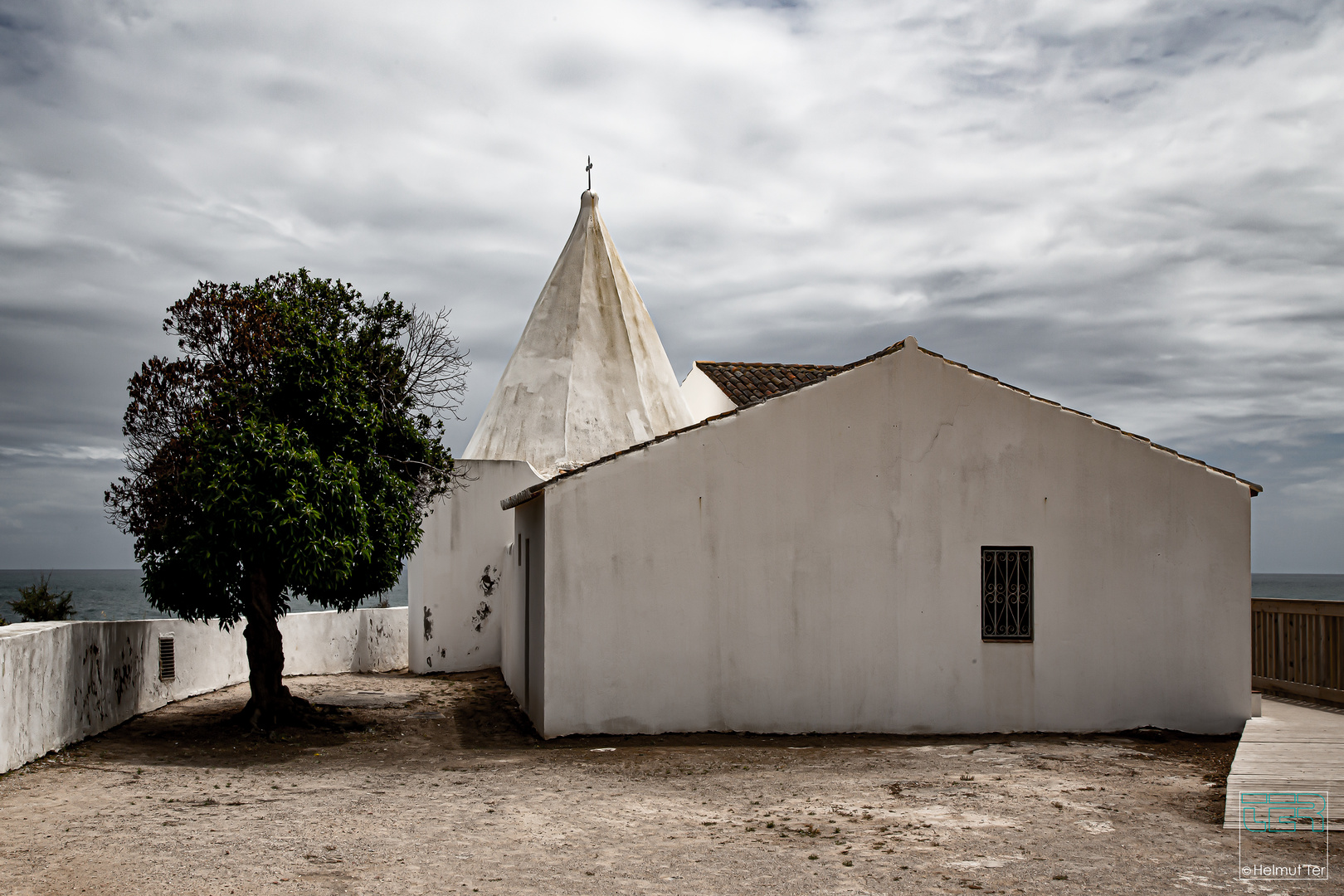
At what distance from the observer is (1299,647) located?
13.8 m

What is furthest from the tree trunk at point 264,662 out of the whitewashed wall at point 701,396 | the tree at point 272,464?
the whitewashed wall at point 701,396

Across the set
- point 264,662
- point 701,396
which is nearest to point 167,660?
point 264,662

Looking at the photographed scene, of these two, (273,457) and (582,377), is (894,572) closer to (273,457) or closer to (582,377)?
(273,457)

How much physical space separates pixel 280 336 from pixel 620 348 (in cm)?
1135

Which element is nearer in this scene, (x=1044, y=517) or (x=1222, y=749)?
(x=1222, y=749)

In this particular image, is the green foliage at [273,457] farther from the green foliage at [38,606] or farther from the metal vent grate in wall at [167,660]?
the green foliage at [38,606]

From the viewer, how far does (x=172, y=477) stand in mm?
11828

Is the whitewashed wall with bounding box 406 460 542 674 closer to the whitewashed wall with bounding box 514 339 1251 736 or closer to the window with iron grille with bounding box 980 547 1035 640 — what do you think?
the whitewashed wall with bounding box 514 339 1251 736

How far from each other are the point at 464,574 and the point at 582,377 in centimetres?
514

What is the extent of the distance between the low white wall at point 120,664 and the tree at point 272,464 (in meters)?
1.04

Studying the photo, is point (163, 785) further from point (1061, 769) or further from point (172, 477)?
point (1061, 769)

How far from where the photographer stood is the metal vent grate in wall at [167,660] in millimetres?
14594

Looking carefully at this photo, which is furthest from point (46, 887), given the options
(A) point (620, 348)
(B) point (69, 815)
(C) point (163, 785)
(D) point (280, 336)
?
(A) point (620, 348)
